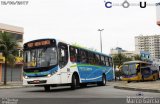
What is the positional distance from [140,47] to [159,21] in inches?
5203

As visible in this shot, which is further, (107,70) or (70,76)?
(107,70)

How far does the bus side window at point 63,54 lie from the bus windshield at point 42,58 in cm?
55

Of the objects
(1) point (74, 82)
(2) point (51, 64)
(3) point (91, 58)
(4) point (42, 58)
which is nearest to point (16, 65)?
(3) point (91, 58)

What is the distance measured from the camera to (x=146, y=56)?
8062cm

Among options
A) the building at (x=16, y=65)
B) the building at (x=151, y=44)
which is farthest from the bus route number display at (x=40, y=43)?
the building at (x=151, y=44)

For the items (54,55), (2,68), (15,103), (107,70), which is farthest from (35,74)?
(2,68)

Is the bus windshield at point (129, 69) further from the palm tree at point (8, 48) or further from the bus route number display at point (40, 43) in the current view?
the bus route number display at point (40, 43)

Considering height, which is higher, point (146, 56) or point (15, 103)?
point (146, 56)

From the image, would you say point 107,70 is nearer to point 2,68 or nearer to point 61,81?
point 61,81

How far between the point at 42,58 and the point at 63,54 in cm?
171

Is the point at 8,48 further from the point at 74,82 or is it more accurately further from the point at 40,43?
the point at 40,43

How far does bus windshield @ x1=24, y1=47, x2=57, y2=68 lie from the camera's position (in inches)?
806

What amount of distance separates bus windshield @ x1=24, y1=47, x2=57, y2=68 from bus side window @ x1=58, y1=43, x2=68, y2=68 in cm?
55

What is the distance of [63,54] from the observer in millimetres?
21766
